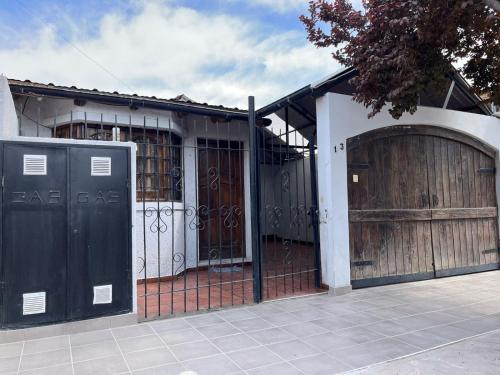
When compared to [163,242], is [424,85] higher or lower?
higher

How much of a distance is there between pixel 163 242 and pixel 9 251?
3.11m

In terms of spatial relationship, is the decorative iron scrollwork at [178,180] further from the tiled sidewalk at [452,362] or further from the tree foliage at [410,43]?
the tiled sidewalk at [452,362]

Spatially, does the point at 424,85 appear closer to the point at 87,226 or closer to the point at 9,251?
the point at 87,226

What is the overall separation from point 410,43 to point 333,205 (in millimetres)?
2428

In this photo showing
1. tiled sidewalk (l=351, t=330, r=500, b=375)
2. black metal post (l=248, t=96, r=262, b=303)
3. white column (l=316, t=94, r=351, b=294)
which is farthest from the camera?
white column (l=316, t=94, r=351, b=294)

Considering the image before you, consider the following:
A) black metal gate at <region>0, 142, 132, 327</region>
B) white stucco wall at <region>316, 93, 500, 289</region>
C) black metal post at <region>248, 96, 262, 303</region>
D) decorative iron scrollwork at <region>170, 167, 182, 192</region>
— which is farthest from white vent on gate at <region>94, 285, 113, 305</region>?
white stucco wall at <region>316, 93, 500, 289</region>

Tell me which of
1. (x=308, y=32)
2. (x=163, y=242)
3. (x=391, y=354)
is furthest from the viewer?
(x=163, y=242)

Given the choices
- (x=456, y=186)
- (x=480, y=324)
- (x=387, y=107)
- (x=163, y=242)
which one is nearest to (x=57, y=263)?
(x=163, y=242)

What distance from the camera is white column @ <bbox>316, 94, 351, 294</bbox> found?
17.8 ft

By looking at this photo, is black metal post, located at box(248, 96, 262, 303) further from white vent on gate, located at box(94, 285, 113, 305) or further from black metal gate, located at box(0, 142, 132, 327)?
white vent on gate, located at box(94, 285, 113, 305)

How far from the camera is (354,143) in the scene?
582 cm

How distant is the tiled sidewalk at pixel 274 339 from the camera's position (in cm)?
309

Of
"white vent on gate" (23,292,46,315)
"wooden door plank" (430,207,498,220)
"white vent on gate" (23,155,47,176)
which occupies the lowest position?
"white vent on gate" (23,292,46,315)

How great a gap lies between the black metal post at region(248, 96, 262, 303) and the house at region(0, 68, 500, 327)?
2cm
